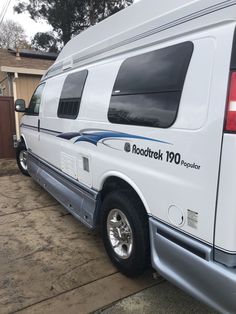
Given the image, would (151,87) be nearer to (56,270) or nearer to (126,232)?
(126,232)

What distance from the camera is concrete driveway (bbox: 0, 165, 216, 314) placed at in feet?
9.93

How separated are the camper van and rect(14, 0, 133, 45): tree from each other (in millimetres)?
19433

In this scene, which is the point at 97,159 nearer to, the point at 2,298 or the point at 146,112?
the point at 146,112

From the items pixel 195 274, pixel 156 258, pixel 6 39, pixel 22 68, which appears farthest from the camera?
pixel 6 39

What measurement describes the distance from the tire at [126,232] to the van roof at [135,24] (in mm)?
1551

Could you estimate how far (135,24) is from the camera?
10.5 feet

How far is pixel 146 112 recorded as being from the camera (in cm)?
282

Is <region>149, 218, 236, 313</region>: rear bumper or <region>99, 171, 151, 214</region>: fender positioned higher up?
<region>99, 171, 151, 214</region>: fender

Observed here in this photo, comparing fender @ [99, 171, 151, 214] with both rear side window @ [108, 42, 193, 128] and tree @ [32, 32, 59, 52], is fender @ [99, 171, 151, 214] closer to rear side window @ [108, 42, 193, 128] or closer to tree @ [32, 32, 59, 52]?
rear side window @ [108, 42, 193, 128]

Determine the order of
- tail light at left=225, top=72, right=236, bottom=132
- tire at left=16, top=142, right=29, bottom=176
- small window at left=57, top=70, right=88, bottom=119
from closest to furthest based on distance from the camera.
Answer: tail light at left=225, top=72, right=236, bottom=132 → small window at left=57, top=70, right=88, bottom=119 → tire at left=16, top=142, right=29, bottom=176

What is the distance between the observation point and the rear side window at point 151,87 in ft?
8.18

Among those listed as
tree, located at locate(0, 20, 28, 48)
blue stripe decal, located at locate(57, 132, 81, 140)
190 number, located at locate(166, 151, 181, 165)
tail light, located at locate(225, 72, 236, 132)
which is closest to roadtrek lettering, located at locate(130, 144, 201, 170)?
190 number, located at locate(166, 151, 181, 165)

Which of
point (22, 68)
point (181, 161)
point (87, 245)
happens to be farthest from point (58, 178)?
point (22, 68)

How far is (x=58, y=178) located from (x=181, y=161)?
9.68 feet
